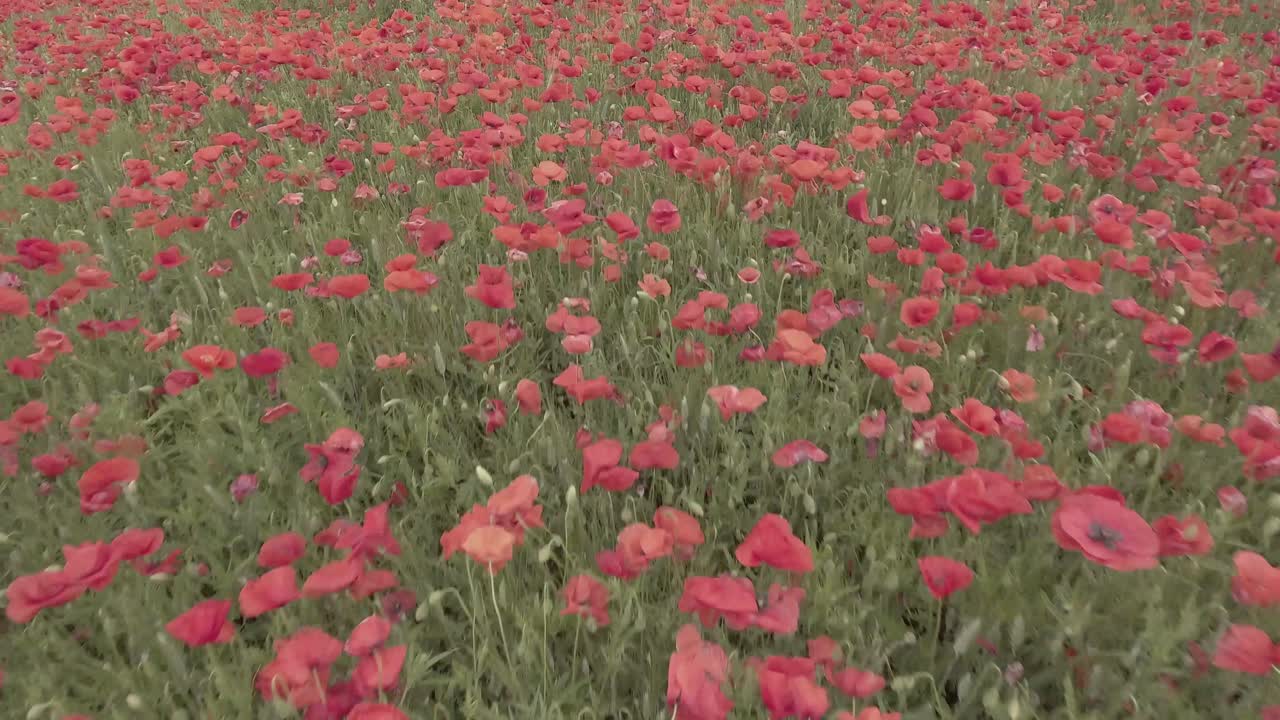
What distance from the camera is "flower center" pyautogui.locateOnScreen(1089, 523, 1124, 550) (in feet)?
4.30

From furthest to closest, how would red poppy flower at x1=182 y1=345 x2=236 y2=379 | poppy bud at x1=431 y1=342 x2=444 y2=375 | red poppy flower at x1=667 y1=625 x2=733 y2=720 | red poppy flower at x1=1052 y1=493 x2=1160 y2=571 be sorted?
poppy bud at x1=431 y1=342 x2=444 y2=375
red poppy flower at x1=182 y1=345 x2=236 y2=379
red poppy flower at x1=1052 y1=493 x2=1160 y2=571
red poppy flower at x1=667 y1=625 x2=733 y2=720

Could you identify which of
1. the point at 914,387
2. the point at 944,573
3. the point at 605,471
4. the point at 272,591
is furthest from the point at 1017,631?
the point at 272,591

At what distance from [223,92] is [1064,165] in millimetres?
3954

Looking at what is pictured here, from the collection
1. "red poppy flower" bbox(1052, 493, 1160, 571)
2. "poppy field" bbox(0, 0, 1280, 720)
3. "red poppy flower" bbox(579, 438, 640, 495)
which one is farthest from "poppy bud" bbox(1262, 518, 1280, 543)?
"red poppy flower" bbox(579, 438, 640, 495)

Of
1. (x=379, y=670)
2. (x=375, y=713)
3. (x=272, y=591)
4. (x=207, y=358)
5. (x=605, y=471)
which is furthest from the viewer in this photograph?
(x=207, y=358)

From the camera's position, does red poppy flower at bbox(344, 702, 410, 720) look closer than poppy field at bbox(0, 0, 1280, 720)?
Yes

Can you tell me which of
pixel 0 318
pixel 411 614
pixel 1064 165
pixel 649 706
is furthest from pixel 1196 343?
pixel 0 318

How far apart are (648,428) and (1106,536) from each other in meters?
0.99

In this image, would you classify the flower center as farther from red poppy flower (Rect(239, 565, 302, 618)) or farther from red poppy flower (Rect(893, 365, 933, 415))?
red poppy flower (Rect(239, 565, 302, 618))

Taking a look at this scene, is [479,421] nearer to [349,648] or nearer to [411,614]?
[411,614]

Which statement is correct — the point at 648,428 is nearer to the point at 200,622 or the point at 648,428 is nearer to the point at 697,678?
the point at 697,678

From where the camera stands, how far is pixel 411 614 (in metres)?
1.67

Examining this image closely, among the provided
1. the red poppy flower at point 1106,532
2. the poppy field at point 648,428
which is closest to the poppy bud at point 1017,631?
the poppy field at point 648,428

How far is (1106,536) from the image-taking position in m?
1.32
